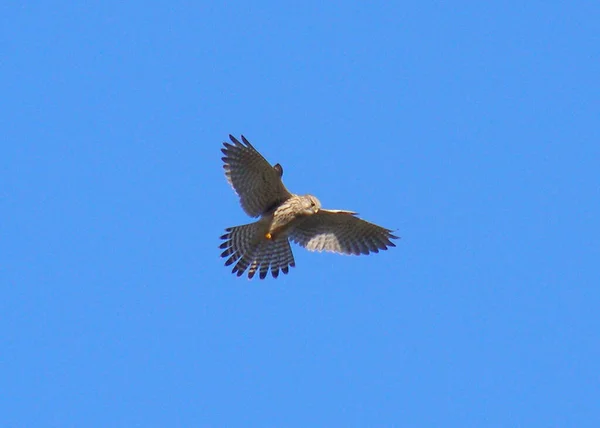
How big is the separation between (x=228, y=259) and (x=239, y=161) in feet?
4.84

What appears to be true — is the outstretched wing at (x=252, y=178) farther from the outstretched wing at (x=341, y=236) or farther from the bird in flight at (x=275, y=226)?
the outstretched wing at (x=341, y=236)

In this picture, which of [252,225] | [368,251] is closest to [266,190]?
[252,225]

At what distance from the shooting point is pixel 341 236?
17297 millimetres

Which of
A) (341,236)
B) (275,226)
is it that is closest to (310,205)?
(275,226)

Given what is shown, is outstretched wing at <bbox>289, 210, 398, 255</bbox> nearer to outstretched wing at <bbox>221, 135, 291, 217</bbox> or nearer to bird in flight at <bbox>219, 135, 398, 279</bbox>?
bird in flight at <bbox>219, 135, 398, 279</bbox>

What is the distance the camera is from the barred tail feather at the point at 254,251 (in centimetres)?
1686

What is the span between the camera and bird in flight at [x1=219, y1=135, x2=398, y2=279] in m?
16.4

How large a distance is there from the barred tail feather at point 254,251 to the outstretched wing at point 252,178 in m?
0.32

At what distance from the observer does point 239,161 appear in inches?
646

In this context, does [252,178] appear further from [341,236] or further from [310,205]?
[341,236]

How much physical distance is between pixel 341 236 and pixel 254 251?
1252 mm

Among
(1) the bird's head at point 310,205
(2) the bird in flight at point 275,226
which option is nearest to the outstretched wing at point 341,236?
(2) the bird in flight at point 275,226

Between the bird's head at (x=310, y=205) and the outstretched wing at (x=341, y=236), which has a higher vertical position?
the outstretched wing at (x=341, y=236)

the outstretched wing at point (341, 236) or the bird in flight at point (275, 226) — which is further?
the outstretched wing at point (341, 236)
